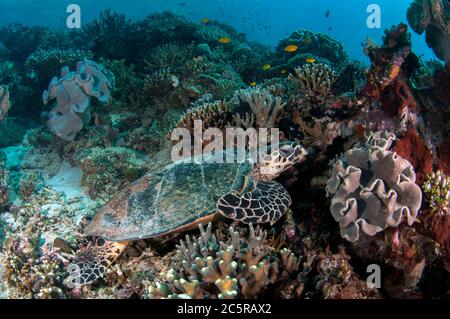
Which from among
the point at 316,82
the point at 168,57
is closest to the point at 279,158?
the point at 316,82

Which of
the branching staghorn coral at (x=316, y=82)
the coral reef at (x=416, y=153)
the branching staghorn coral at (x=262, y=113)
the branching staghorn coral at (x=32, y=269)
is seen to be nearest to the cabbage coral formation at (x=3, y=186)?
the branching staghorn coral at (x=32, y=269)

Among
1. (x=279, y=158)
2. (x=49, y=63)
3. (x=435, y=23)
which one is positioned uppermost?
(x=49, y=63)

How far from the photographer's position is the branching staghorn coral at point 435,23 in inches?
214

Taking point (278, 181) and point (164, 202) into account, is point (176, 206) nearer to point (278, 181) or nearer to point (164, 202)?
point (164, 202)

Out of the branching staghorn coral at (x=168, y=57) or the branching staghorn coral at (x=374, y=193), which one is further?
the branching staghorn coral at (x=168, y=57)

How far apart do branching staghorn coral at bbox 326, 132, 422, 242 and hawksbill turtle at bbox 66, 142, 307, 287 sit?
0.70 m

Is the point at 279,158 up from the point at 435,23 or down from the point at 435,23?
down

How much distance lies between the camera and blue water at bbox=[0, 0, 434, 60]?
169 feet

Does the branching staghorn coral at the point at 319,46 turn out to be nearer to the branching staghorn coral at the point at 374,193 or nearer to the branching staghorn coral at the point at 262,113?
the branching staghorn coral at the point at 262,113

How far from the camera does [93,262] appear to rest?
3623 millimetres

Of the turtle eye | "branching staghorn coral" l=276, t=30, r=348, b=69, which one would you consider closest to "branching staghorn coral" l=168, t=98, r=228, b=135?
the turtle eye

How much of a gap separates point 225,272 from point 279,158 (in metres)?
1.83

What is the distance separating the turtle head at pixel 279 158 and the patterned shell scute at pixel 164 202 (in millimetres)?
330
